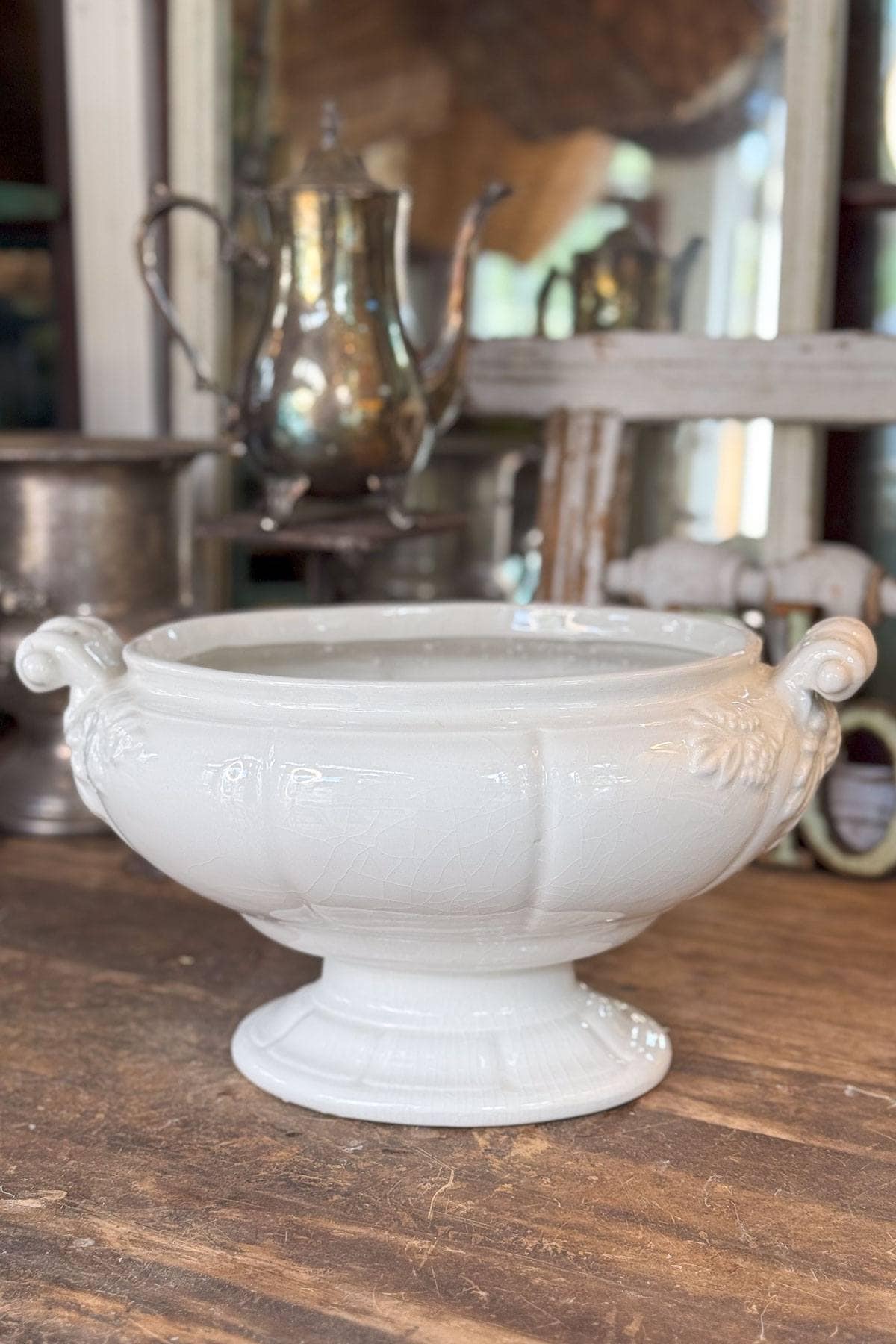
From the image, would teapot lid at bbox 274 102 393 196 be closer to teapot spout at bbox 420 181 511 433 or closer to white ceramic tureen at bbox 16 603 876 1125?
teapot spout at bbox 420 181 511 433

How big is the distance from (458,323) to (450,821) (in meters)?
0.70

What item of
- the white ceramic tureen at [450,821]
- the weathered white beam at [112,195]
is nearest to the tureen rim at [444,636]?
the white ceramic tureen at [450,821]

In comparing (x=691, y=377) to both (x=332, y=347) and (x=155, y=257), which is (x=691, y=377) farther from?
(x=155, y=257)

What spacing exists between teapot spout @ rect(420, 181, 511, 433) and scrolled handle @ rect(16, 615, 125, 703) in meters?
0.53

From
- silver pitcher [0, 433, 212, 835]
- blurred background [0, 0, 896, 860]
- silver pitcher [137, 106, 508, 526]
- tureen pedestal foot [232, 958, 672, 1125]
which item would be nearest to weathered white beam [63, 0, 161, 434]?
blurred background [0, 0, 896, 860]

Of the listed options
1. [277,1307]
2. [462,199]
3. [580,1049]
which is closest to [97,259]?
[462,199]

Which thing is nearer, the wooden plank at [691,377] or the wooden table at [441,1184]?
the wooden table at [441,1184]

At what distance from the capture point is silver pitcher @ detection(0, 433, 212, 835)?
4.09 ft

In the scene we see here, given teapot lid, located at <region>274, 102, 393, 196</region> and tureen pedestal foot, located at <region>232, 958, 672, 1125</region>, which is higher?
teapot lid, located at <region>274, 102, 393, 196</region>

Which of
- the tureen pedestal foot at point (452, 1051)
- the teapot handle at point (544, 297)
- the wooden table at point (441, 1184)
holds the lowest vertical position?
the wooden table at point (441, 1184)

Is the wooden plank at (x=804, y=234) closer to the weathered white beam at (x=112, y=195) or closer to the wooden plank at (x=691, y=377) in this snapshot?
the wooden plank at (x=691, y=377)

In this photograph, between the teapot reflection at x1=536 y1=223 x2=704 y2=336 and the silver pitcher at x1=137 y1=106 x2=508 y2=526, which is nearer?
the silver pitcher at x1=137 y1=106 x2=508 y2=526

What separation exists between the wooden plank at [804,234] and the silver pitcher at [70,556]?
19.4 inches

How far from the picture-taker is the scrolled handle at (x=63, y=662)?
774mm
